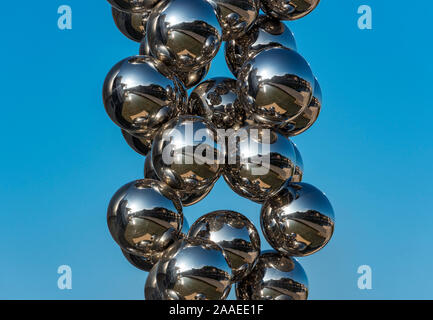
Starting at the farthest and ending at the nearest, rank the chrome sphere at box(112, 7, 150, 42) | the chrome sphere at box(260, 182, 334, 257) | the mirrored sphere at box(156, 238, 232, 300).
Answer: the chrome sphere at box(112, 7, 150, 42), the chrome sphere at box(260, 182, 334, 257), the mirrored sphere at box(156, 238, 232, 300)

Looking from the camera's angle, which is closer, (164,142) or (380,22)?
(164,142)

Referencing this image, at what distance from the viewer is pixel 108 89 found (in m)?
0.74

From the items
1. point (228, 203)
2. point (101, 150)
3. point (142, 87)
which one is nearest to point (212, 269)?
point (142, 87)

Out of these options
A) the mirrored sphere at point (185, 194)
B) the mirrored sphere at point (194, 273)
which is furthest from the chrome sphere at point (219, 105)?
the mirrored sphere at point (194, 273)

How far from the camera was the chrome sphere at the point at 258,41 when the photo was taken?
83 cm

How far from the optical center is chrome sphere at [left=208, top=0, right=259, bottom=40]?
0.78 meters

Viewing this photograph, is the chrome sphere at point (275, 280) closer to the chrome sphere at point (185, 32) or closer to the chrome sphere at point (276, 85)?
the chrome sphere at point (276, 85)

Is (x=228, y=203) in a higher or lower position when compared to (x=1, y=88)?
lower

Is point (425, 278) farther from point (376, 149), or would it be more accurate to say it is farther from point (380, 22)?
point (380, 22)

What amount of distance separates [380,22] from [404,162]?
17.5 inches

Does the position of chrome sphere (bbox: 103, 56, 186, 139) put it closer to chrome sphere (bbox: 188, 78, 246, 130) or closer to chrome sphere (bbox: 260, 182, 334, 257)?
chrome sphere (bbox: 188, 78, 246, 130)

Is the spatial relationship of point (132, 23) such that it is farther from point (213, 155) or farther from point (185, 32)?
point (213, 155)

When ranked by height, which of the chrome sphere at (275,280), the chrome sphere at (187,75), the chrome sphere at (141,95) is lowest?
the chrome sphere at (275,280)

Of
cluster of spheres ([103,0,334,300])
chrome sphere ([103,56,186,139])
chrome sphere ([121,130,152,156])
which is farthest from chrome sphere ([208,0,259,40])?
chrome sphere ([121,130,152,156])
